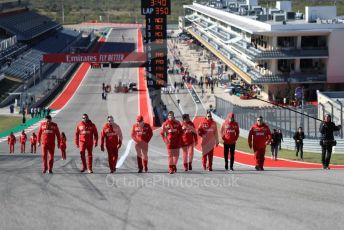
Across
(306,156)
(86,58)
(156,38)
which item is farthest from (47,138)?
(86,58)

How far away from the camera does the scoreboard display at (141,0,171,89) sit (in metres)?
42.2

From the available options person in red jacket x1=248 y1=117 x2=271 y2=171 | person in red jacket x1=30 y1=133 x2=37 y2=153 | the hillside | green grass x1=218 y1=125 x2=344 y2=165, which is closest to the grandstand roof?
the hillside

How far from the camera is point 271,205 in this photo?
35.3 ft

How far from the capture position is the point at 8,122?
4831 centimetres

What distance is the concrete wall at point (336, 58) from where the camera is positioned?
57469 mm

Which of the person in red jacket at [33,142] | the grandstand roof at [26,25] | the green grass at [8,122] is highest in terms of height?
the grandstand roof at [26,25]

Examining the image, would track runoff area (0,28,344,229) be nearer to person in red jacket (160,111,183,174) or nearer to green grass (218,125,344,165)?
person in red jacket (160,111,183,174)

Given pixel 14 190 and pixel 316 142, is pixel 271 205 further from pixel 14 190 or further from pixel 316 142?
pixel 316 142

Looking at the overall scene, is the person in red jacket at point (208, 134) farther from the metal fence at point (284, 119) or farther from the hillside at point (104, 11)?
the hillside at point (104, 11)

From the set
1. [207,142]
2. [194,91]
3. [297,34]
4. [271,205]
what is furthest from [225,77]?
[271,205]

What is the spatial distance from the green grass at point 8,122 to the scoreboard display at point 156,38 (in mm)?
10062

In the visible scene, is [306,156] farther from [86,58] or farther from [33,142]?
[86,58]

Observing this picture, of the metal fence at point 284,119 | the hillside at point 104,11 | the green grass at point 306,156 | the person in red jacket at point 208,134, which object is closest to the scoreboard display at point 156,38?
the metal fence at point 284,119

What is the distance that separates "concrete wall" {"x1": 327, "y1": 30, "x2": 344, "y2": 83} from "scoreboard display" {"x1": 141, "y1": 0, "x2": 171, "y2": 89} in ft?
64.8
